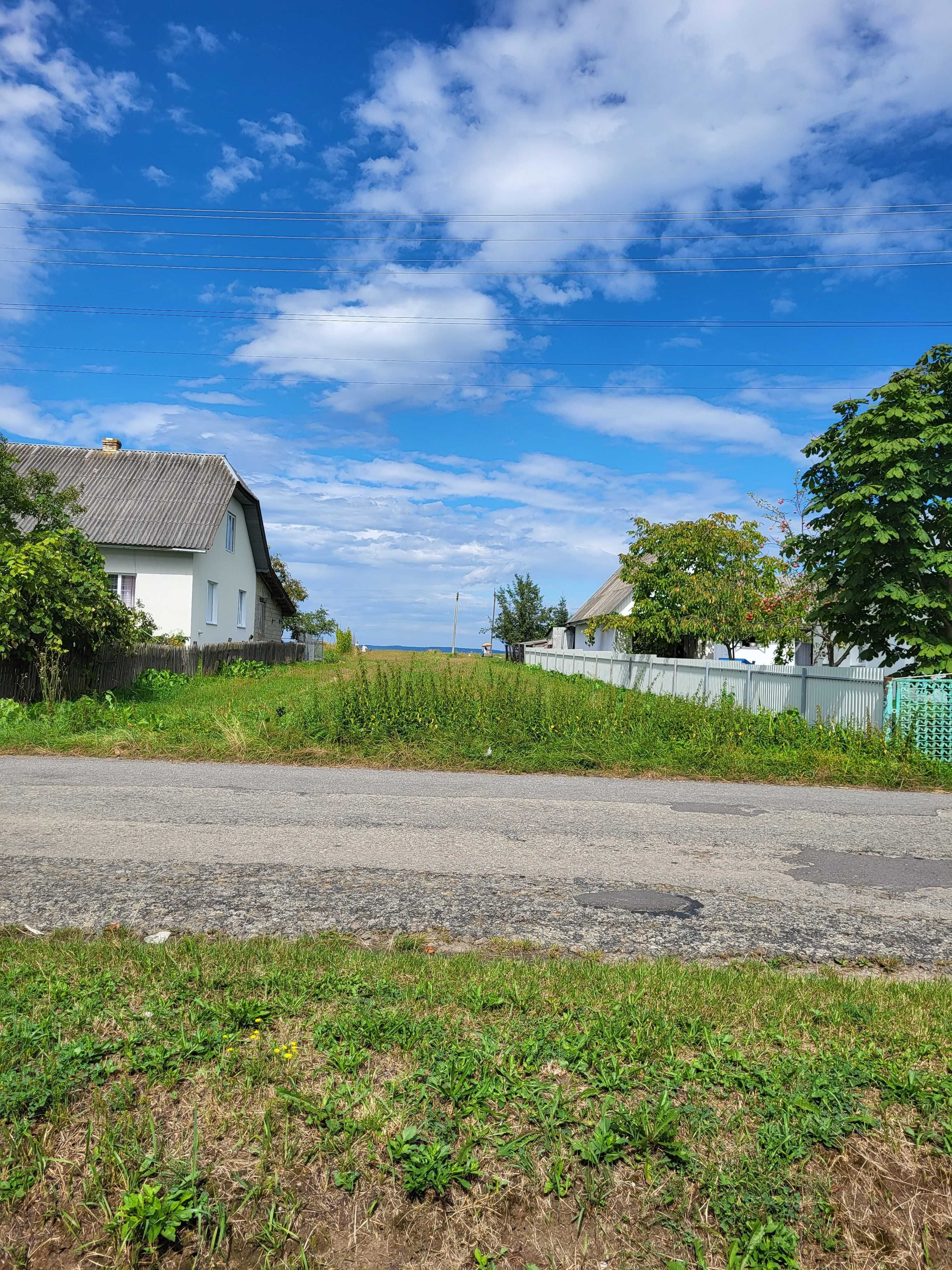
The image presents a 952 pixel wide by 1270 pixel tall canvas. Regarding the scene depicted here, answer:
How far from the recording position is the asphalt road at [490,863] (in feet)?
15.4

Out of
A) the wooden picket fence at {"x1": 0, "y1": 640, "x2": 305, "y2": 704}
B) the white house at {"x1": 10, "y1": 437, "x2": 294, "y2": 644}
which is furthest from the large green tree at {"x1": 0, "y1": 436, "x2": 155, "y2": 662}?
the white house at {"x1": 10, "y1": 437, "x2": 294, "y2": 644}

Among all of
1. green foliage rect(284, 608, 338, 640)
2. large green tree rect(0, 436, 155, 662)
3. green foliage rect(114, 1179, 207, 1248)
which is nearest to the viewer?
green foliage rect(114, 1179, 207, 1248)

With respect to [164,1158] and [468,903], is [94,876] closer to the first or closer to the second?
[468,903]

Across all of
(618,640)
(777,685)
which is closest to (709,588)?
Answer: (777,685)

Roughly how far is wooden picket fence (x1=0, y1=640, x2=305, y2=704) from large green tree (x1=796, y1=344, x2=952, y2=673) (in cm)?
1416

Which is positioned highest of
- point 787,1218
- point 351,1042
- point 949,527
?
point 949,527

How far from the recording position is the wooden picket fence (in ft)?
51.3

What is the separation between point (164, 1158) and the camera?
2.58m

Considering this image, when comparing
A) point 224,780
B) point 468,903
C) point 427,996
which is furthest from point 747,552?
point 427,996

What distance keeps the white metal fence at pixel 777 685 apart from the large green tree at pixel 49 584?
10557mm

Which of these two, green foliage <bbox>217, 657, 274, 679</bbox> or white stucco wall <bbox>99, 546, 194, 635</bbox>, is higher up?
white stucco wall <bbox>99, 546, 194, 635</bbox>

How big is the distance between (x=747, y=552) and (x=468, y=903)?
65.6 ft

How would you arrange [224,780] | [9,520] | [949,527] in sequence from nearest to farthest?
[224,780] < [949,527] < [9,520]

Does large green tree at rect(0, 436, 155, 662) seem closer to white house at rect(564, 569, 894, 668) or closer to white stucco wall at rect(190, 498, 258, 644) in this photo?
white stucco wall at rect(190, 498, 258, 644)
